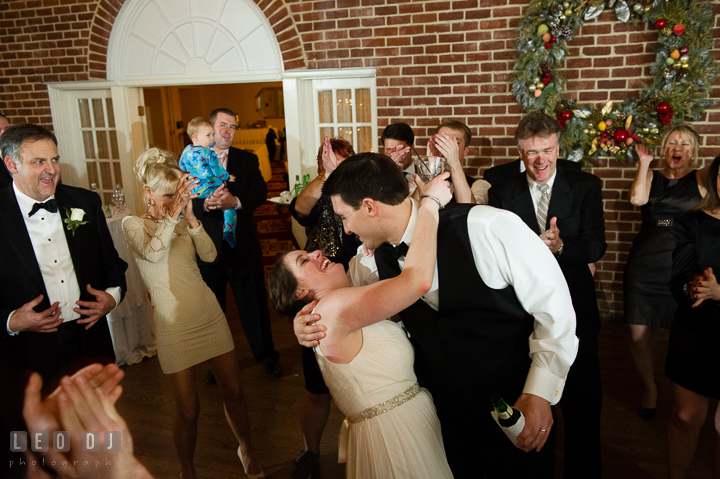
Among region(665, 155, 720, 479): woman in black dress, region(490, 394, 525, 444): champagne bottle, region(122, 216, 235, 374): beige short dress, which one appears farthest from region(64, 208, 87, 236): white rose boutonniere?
region(665, 155, 720, 479): woman in black dress

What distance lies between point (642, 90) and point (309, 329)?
3.63 metres

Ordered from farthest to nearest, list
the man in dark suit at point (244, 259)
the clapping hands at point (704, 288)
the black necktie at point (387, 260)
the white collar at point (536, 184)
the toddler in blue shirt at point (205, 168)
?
the man in dark suit at point (244, 259) < the toddler in blue shirt at point (205, 168) < the white collar at point (536, 184) < the clapping hands at point (704, 288) < the black necktie at point (387, 260)

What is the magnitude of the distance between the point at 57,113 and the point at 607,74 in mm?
5551

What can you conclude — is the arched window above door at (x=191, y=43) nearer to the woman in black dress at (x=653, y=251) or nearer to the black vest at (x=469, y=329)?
the woman in black dress at (x=653, y=251)

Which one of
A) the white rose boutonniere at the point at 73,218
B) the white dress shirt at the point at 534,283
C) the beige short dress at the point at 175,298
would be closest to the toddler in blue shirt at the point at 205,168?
the beige short dress at the point at 175,298

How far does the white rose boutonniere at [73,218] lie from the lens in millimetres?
2193

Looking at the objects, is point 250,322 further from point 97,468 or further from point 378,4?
point 378,4

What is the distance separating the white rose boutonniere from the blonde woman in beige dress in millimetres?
185

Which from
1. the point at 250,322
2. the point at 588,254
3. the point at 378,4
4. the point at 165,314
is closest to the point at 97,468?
the point at 165,314

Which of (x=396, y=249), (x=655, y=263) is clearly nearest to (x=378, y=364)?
(x=396, y=249)

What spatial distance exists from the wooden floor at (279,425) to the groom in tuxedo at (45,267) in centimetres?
80

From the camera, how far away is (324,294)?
1.72 meters

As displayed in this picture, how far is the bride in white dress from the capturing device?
146 cm

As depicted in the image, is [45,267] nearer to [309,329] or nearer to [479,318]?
[309,329]
